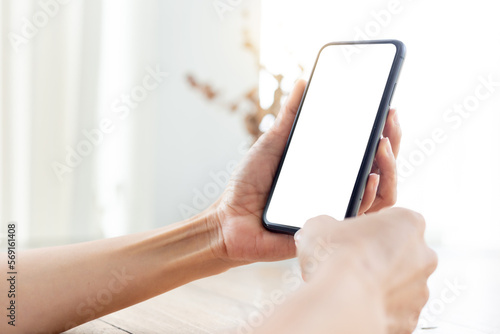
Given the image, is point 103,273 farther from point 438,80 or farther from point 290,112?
point 438,80

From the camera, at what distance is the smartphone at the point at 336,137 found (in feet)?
2.06

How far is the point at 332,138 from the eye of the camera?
2.19 ft

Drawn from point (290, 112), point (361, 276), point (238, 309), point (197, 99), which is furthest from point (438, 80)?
point (361, 276)

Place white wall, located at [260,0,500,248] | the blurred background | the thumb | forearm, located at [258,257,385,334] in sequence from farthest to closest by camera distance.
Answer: white wall, located at [260,0,500,248], the blurred background, the thumb, forearm, located at [258,257,385,334]

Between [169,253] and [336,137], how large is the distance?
245mm

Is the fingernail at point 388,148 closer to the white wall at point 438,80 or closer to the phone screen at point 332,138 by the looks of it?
the phone screen at point 332,138

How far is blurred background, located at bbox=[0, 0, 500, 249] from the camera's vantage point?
149cm

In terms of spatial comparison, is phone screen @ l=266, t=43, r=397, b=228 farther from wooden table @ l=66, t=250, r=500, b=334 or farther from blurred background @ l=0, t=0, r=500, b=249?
blurred background @ l=0, t=0, r=500, b=249

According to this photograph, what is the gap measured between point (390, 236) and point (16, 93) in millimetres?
1321

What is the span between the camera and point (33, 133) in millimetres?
1480

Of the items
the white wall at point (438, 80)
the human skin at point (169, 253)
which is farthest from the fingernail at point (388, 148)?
the white wall at point (438, 80)

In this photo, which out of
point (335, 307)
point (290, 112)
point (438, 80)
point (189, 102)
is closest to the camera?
point (335, 307)

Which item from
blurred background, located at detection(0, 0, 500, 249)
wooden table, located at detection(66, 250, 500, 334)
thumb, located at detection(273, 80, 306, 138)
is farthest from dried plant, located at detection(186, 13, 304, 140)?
thumb, located at detection(273, 80, 306, 138)

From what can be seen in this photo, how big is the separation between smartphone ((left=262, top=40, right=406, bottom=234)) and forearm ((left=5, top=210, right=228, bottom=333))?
0.11m
